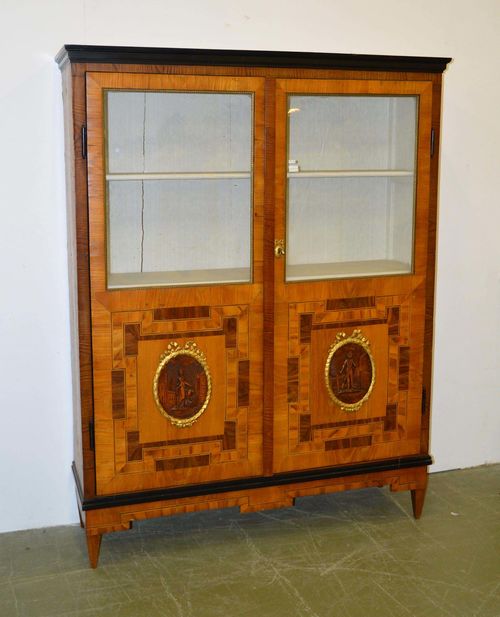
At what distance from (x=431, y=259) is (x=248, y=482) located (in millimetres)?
1047

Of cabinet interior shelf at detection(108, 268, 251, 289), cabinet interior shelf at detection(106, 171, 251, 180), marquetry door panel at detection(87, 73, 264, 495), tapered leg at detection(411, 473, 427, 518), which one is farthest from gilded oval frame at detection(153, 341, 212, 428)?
tapered leg at detection(411, 473, 427, 518)

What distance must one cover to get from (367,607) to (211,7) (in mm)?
2165

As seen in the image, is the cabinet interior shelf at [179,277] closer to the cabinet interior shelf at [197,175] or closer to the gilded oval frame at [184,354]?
the gilded oval frame at [184,354]

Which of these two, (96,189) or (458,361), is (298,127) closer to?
(96,189)

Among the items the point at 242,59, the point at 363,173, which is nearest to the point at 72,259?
the point at 242,59

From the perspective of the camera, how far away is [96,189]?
106 inches

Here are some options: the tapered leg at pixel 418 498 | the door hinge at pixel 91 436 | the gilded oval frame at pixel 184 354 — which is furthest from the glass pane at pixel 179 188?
the tapered leg at pixel 418 498

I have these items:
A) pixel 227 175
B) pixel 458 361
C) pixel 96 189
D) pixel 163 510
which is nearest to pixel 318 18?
pixel 227 175

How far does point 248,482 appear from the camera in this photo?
3004 mm

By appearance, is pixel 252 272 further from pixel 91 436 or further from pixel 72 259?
pixel 91 436

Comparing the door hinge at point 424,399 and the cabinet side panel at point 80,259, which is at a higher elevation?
the cabinet side panel at point 80,259

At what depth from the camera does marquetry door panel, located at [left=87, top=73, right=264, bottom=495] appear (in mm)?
Answer: 2762

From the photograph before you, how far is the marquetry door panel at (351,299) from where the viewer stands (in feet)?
9.75

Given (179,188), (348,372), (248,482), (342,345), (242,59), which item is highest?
(242,59)
